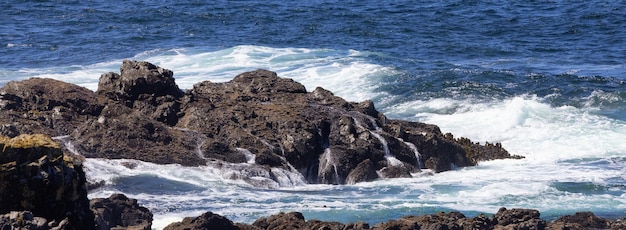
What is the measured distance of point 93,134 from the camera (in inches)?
878

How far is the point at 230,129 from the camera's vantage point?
2336cm

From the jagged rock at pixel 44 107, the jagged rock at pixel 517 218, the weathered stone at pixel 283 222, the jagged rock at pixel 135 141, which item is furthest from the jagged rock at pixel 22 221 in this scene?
Answer: the jagged rock at pixel 44 107

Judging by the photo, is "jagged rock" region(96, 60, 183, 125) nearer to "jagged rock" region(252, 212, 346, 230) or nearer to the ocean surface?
the ocean surface

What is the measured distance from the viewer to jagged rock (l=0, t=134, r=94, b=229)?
456 inches

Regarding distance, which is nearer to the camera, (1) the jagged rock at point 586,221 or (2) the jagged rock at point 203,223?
(2) the jagged rock at point 203,223

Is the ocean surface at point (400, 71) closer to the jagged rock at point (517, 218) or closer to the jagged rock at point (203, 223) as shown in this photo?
the jagged rock at point (203, 223)

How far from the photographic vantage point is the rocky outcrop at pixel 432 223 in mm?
15906

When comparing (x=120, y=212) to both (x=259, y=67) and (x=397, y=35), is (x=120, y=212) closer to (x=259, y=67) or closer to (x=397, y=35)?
(x=259, y=67)

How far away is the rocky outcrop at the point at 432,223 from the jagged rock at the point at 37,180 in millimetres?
4157

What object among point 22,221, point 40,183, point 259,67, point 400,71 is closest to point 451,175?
point 40,183

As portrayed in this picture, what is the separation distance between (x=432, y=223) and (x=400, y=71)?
2329 centimetres

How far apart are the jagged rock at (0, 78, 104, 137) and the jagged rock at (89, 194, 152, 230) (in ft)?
16.5

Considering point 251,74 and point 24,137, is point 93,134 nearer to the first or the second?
point 251,74

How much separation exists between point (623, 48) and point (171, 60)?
60.7 feet
